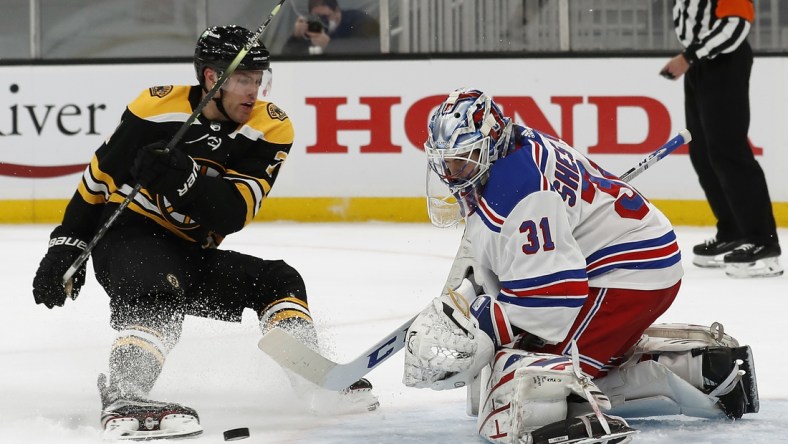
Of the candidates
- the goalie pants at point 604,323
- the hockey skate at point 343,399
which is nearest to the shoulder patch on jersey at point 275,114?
the hockey skate at point 343,399

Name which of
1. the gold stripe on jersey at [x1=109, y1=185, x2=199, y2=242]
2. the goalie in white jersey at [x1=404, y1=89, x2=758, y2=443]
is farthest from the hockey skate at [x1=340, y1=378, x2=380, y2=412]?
the gold stripe on jersey at [x1=109, y1=185, x2=199, y2=242]

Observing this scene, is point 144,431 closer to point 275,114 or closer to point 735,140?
point 275,114

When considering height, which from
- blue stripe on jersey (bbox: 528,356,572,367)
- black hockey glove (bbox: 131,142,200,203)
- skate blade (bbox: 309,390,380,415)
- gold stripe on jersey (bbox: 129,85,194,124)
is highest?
gold stripe on jersey (bbox: 129,85,194,124)

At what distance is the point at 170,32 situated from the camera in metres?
6.74

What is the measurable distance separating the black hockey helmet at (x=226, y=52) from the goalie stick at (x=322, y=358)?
1.98ft

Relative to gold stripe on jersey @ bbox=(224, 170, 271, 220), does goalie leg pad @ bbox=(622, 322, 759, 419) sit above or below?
below

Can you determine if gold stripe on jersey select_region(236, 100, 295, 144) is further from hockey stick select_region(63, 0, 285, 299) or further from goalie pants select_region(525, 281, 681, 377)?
goalie pants select_region(525, 281, 681, 377)

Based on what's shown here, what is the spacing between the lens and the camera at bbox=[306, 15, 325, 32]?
654cm

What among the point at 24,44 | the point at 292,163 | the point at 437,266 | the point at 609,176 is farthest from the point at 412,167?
the point at 609,176

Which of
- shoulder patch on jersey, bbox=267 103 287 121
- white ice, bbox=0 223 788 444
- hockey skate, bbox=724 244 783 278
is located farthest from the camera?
hockey skate, bbox=724 244 783 278

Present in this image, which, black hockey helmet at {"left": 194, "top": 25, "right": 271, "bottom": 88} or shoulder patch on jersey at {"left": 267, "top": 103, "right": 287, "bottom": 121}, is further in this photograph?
shoulder patch on jersey at {"left": 267, "top": 103, "right": 287, "bottom": 121}

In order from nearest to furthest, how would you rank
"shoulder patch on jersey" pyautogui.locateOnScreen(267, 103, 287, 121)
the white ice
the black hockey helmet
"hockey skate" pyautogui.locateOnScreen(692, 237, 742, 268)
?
the white ice → the black hockey helmet → "shoulder patch on jersey" pyautogui.locateOnScreen(267, 103, 287, 121) → "hockey skate" pyautogui.locateOnScreen(692, 237, 742, 268)

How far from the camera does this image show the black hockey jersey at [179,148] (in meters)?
2.67

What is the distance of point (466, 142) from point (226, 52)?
73cm
